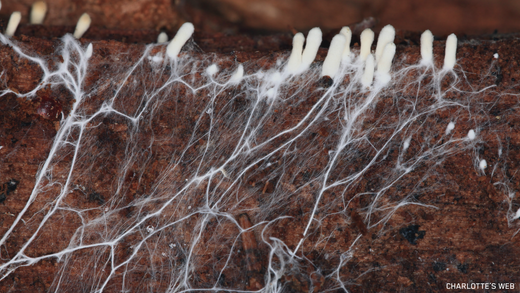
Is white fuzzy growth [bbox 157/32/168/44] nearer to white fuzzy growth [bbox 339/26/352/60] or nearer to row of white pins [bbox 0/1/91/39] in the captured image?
row of white pins [bbox 0/1/91/39]

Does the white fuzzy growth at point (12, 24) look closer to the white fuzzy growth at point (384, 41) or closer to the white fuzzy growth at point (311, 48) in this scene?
the white fuzzy growth at point (311, 48)

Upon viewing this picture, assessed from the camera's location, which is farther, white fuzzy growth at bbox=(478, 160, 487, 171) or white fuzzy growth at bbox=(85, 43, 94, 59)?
white fuzzy growth at bbox=(85, 43, 94, 59)

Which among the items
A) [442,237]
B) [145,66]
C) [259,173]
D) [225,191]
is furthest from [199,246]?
[442,237]

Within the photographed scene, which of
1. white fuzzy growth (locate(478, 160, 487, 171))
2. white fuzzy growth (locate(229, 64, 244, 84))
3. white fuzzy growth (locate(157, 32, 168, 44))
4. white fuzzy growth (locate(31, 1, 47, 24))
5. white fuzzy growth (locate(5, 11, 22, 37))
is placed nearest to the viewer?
white fuzzy growth (locate(478, 160, 487, 171))

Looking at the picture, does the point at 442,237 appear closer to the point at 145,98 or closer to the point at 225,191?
the point at 225,191

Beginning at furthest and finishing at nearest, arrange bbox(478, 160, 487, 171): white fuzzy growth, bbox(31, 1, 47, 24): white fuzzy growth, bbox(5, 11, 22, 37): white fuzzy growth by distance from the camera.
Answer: bbox(31, 1, 47, 24): white fuzzy growth, bbox(5, 11, 22, 37): white fuzzy growth, bbox(478, 160, 487, 171): white fuzzy growth

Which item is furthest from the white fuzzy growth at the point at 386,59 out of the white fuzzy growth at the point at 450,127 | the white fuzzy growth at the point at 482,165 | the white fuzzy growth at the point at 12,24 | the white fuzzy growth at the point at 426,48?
the white fuzzy growth at the point at 12,24

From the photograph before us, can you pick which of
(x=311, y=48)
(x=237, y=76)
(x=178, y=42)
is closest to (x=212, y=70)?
(x=237, y=76)

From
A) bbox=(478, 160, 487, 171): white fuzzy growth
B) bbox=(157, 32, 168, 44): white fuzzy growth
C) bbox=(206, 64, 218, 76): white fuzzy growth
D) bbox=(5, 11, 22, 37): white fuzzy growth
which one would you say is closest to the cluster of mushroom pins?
bbox=(206, 64, 218, 76): white fuzzy growth
